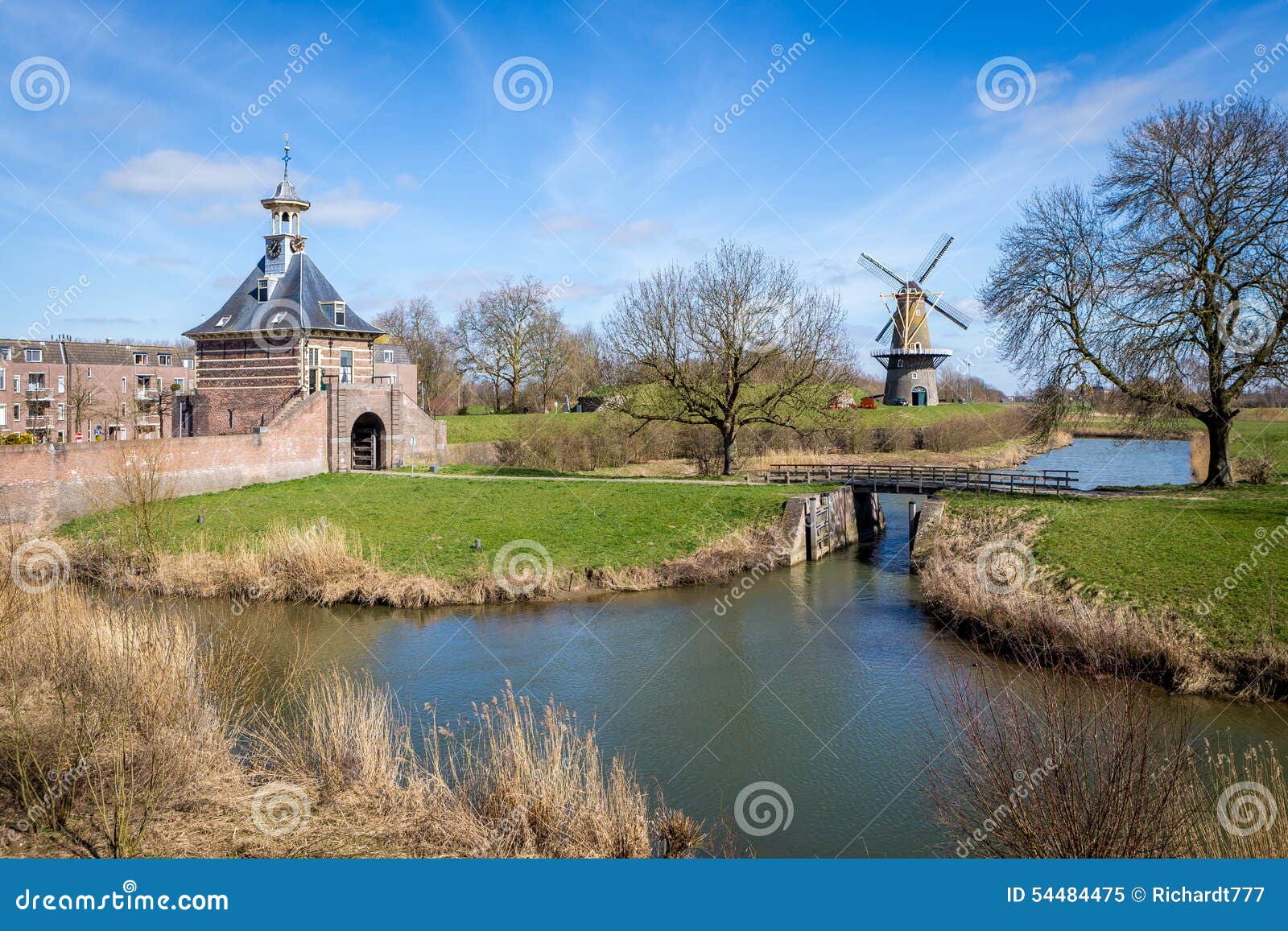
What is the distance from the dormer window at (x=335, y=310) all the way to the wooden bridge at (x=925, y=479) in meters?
18.6

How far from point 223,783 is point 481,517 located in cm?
1643

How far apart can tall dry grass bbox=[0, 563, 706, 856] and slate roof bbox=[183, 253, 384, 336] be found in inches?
1047

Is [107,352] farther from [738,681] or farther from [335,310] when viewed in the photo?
[738,681]

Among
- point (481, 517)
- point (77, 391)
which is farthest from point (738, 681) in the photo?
point (77, 391)

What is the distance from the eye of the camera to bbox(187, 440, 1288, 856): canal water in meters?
9.41

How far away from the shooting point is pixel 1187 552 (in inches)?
652

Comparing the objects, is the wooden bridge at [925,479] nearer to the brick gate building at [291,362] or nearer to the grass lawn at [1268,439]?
the grass lawn at [1268,439]

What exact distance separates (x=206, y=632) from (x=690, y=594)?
32.7 feet

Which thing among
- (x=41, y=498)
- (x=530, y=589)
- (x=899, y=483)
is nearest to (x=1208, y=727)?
(x=530, y=589)

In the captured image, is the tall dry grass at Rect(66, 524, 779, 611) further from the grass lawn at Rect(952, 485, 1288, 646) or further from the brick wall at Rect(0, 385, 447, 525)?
the grass lawn at Rect(952, 485, 1288, 646)

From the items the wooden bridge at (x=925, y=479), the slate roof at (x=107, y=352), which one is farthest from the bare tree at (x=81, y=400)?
the wooden bridge at (x=925, y=479)

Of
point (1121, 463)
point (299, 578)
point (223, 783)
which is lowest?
point (223, 783)

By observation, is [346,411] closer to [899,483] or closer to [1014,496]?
[899,483]

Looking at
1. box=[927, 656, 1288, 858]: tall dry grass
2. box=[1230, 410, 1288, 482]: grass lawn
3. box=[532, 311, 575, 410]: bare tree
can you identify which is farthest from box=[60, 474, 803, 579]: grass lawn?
box=[532, 311, 575, 410]: bare tree
